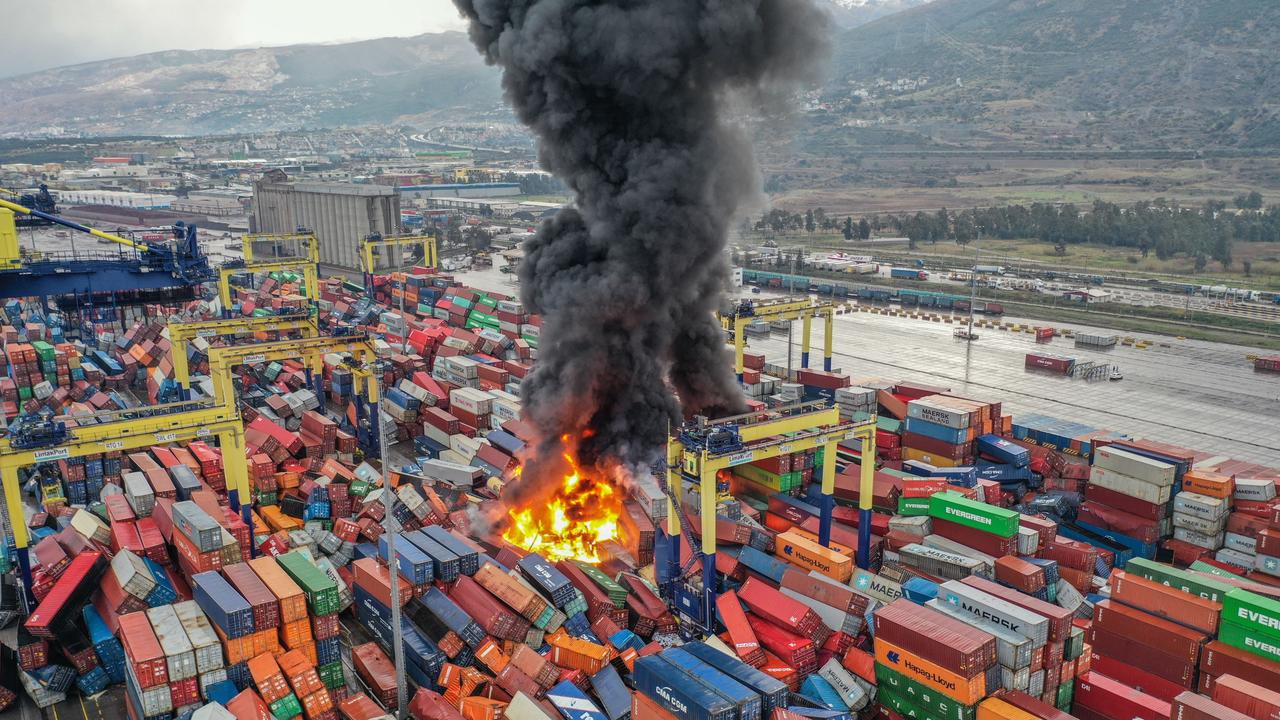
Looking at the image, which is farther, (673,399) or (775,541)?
(673,399)

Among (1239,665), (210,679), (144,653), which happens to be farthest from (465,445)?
Result: (1239,665)

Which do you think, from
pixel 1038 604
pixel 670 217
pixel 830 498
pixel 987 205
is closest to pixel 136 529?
pixel 670 217

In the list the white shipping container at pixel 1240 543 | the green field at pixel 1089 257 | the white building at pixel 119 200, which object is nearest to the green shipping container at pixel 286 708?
the white shipping container at pixel 1240 543

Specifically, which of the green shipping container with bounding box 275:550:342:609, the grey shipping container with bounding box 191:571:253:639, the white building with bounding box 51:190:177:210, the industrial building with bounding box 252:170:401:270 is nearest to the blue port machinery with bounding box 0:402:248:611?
the grey shipping container with bounding box 191:571:253:639

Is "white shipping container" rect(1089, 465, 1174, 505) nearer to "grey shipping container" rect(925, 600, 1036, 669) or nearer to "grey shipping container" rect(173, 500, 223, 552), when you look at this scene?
"grey shipping container" rect(925, 600, 1036, 669)

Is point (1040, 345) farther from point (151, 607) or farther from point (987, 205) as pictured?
point (987, 205)

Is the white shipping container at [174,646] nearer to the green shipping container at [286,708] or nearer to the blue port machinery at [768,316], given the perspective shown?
the green shipping container at [286,708]
